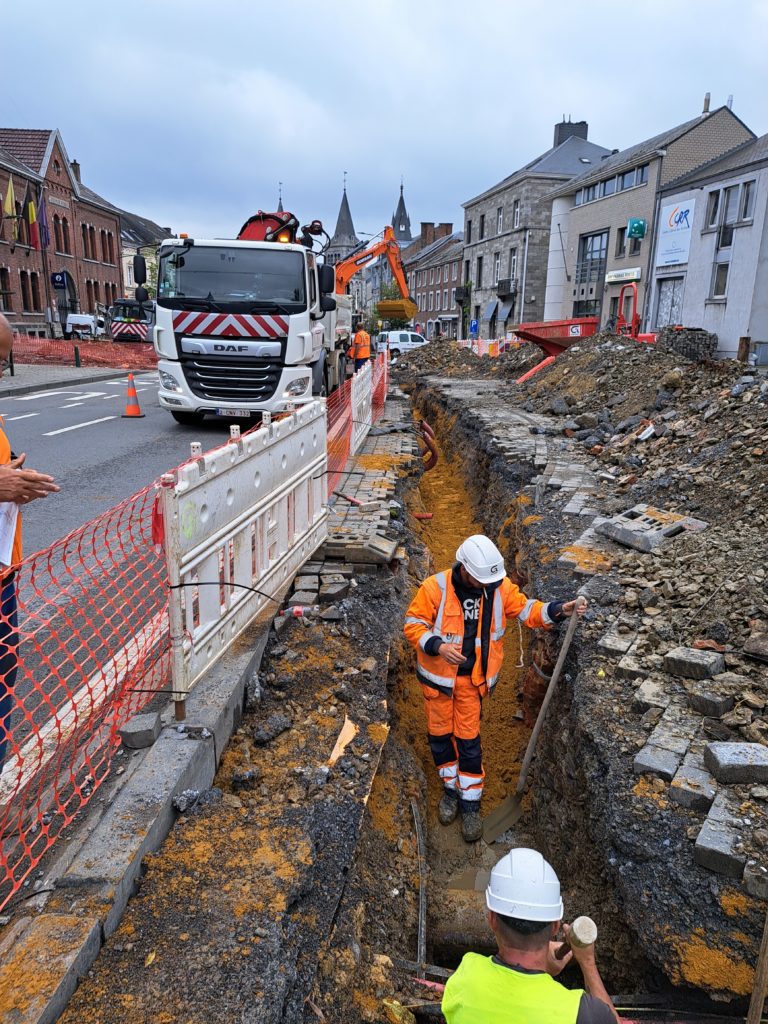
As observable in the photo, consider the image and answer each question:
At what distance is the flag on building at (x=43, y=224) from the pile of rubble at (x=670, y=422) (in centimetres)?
2993

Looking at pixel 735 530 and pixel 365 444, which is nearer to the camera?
pixel 735 530

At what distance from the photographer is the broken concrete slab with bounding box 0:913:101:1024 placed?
2098mm

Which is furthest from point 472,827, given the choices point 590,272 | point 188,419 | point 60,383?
point 590,272

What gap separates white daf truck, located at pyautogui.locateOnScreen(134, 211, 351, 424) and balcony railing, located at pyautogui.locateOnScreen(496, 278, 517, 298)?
3776 centimetres

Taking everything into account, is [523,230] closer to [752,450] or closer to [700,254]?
[700,254]

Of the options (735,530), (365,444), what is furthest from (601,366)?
(735,530)

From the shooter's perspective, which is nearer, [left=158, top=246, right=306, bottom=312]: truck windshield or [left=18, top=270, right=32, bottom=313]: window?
[left=158, top=246, right=306, bottom=312]: truck windshield

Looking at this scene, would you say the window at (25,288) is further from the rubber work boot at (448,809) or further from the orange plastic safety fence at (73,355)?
the rubber work boot at (448,809)

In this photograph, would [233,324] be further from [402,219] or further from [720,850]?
[402,219]

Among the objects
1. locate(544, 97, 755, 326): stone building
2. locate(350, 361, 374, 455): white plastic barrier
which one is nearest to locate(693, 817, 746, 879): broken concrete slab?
locate(350, 361, 374, 455): white plastic barrier

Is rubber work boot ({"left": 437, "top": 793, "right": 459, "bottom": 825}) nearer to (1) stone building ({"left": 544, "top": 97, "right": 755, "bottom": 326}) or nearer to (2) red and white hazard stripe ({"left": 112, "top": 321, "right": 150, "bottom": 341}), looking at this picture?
(1) stone building ({"left": 544, "top": 97, "right": 755, "bottom": 326})

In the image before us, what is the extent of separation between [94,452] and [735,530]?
26.6ft

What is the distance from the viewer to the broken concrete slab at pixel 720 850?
315 centimetres

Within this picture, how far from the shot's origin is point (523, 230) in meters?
44.4
